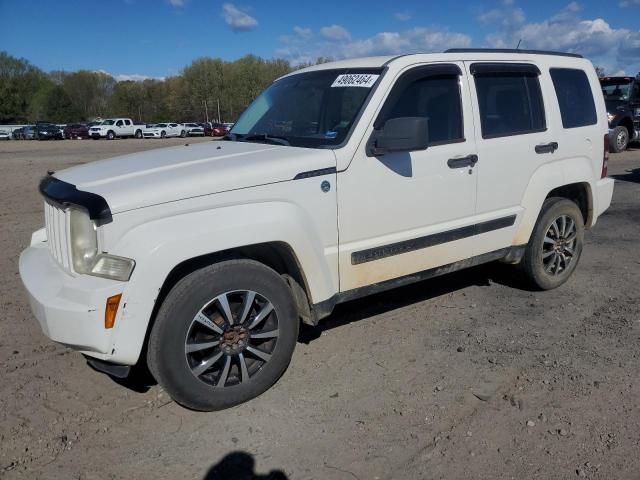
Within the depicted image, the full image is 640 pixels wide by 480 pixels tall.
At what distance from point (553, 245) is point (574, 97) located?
1365mm

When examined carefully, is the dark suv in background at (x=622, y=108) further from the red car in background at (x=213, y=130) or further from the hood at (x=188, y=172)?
the red car in background at (x=213, y=130)

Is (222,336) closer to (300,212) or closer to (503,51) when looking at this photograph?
(300,212)

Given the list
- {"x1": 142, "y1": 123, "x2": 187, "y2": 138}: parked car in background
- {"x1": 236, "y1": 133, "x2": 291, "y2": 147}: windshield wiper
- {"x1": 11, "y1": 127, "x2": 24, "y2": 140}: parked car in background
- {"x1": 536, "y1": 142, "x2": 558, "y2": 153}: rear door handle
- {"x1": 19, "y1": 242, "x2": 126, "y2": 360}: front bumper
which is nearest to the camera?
{"x1": 19, "y1": 242, "x2": 126, "y2": 360}: front bumper

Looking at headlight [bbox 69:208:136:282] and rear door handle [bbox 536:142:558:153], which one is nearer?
headlight [bbox 69:208:136:282]

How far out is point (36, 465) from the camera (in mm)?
2859

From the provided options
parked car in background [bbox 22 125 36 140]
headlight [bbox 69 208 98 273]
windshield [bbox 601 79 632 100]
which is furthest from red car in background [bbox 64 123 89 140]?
headlight [bbox 69 208 98 273]

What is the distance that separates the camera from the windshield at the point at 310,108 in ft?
12.5

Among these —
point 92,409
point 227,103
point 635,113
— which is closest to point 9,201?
point 92,409

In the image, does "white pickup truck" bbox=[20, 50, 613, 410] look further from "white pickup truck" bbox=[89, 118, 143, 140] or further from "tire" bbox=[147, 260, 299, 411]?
"white pickup truck" bbox=[89, 118, 143, 140]

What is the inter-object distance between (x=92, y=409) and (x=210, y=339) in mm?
880

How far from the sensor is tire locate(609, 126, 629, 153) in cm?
1772

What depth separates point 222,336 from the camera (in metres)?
3.24

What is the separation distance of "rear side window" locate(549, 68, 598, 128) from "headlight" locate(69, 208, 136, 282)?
3.93m

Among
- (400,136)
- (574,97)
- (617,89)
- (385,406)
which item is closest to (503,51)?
(574,97)
